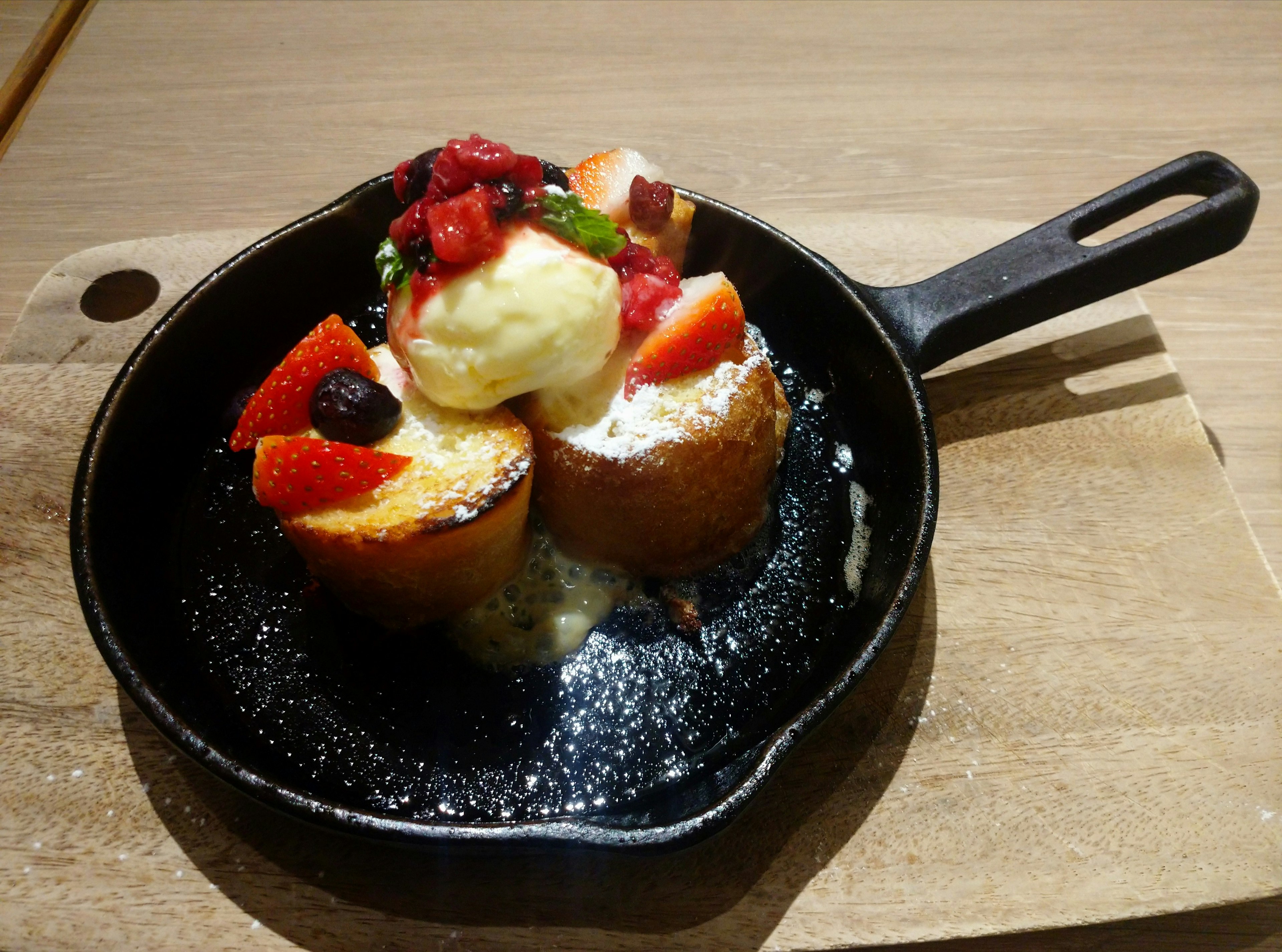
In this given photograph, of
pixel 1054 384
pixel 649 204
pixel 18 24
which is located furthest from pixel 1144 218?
pixel 18 24

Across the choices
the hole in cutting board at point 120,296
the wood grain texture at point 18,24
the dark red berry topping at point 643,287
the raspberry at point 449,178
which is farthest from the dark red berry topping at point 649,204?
the wood grain texture at point 18,24

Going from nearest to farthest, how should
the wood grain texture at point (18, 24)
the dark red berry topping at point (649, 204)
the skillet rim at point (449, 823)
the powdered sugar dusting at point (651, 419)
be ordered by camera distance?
the skillet rim at point (449, 823)
the powdered sugar dusting at point (651, 419)
the dark red berry topping at point (649, 204)
the wood grain texture at point (18, 24)

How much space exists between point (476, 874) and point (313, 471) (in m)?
0.56

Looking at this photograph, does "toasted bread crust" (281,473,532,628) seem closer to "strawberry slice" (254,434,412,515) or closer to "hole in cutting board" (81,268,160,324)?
"strawberry slice" (254,434,412,515)

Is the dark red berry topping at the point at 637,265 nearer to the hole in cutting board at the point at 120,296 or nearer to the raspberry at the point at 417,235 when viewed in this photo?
the raspberry at the point at 417,235

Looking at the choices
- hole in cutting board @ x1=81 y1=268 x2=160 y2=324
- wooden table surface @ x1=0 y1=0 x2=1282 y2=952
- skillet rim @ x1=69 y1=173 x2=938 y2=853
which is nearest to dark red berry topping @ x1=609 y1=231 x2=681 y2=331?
skillet rim @ x1=69 y1=173 x2=938 y2=853

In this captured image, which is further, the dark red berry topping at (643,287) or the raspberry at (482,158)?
the dark red berry topping at (643,287)

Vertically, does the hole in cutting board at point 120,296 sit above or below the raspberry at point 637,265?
below

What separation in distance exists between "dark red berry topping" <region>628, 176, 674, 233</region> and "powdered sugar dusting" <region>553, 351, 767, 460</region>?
273 millimetres

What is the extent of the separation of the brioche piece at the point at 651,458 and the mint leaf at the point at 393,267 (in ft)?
0.78

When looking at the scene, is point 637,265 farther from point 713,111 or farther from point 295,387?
point 713,111

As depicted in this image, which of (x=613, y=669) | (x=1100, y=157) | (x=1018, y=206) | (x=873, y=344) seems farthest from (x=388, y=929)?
(x=1100, y=157)

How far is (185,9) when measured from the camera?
233 centimetres

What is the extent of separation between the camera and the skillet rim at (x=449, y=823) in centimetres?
89
